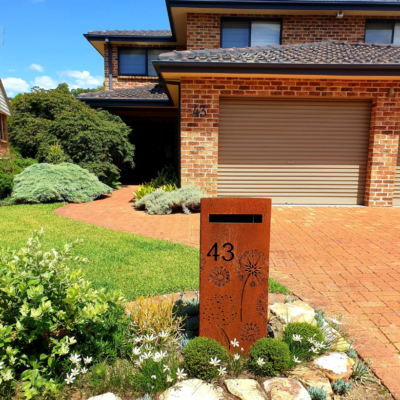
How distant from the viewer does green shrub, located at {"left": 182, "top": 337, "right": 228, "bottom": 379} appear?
2.33m

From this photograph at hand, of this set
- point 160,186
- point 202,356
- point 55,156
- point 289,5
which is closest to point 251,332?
point 202,356

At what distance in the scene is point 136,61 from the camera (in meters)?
16.5

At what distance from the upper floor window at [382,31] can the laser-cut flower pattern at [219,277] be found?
46.3ft

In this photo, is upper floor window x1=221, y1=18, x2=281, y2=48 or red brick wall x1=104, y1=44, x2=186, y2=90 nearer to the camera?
upper floor window x1=221, y1=18, x2=281, y2=48

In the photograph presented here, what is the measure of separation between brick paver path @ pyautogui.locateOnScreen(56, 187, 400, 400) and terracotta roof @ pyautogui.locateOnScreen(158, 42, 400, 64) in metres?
3.63

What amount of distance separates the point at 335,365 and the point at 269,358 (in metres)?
0.49

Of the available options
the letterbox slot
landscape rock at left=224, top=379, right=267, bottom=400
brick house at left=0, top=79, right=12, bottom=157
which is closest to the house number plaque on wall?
the letterbox slot

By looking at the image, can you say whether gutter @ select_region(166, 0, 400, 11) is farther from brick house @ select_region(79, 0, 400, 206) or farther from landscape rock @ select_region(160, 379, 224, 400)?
landscape rock @ select_region(160, 379, 224, 400)

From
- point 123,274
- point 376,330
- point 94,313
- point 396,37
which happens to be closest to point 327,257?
point 376,330

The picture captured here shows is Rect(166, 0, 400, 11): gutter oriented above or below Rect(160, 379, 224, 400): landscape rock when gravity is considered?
above

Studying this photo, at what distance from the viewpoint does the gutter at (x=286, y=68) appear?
8156 mm

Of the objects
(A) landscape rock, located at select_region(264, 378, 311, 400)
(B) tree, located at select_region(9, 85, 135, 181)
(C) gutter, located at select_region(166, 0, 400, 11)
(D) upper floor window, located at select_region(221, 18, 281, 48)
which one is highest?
(C) gutter, located at select_region(166, 0, 400, 11)

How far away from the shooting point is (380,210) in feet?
29.1

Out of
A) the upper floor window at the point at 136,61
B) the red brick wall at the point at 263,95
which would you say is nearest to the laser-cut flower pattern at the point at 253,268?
the red brick wall at the point at 263,95
